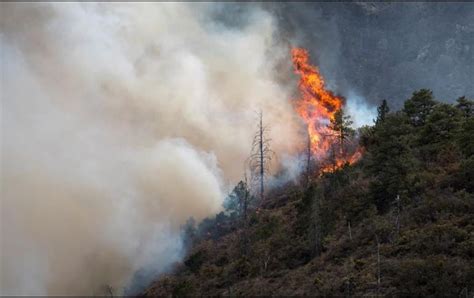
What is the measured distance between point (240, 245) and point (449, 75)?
42.0m

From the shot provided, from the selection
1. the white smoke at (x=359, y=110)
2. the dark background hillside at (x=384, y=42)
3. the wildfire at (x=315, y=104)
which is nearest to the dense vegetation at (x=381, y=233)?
the wildfire at (x=315, y=104)

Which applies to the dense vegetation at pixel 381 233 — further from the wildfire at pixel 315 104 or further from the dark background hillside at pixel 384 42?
the dark background hillside at pixel 384 42

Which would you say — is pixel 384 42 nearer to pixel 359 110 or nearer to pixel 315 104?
pixel 359 110

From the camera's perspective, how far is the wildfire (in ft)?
210

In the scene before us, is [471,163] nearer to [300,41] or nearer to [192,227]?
[192,227]

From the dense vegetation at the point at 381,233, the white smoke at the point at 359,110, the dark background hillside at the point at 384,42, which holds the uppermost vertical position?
the dark background hillside at the point at 384,42

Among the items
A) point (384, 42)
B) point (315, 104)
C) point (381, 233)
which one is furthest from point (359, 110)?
point (381, 233)

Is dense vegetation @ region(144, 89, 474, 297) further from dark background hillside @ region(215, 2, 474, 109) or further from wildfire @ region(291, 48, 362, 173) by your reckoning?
dark background hillside @ region(215, 2, 474, 109)

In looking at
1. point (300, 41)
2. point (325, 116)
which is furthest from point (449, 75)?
point (300, 41)

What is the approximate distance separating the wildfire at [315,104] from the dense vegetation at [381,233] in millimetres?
21515

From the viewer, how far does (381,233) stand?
25.5 m

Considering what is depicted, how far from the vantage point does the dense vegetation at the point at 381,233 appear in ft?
63.9

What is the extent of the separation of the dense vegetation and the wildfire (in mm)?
21515

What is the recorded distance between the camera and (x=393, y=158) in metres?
29.0
